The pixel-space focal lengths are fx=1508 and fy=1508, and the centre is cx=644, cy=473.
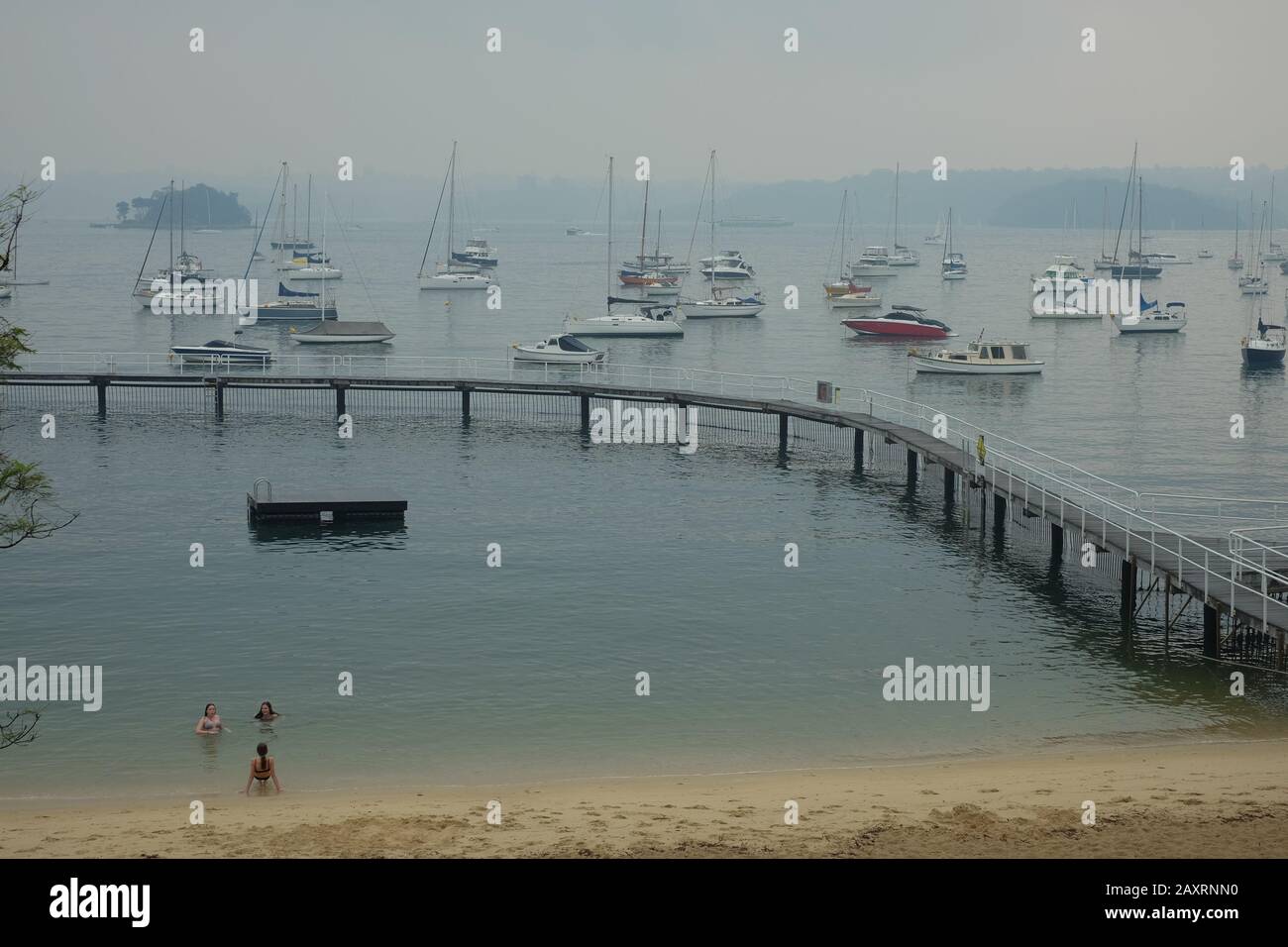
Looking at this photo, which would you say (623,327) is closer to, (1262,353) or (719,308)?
(719,308)

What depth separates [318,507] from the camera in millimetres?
49406

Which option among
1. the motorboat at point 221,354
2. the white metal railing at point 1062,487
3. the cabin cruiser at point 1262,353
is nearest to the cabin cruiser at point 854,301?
the cabin cruiser at point 1262,353

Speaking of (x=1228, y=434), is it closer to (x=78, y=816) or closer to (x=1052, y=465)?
(x=1052, y=465)

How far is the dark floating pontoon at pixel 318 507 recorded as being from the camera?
49125 mm

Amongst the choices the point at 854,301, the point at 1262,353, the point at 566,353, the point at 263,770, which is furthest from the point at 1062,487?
the point at 854,301

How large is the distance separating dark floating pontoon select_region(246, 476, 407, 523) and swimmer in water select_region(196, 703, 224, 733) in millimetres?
18762

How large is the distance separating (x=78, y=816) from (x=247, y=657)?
1025 centimetres

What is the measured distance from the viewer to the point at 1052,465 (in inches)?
2549

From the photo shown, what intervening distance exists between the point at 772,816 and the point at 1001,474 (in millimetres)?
26221

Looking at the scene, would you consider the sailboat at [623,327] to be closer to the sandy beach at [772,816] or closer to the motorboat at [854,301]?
the motorboat at [854,301]

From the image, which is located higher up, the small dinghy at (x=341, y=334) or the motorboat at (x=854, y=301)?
the motorboat at (x=854, y=301)

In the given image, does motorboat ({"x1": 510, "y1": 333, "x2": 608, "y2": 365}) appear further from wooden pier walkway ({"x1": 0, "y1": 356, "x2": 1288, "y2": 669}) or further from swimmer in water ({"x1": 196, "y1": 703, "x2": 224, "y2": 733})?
swimmer in water ({"x1": 196, "y1": 703, "x2": 224, "y2": 733})

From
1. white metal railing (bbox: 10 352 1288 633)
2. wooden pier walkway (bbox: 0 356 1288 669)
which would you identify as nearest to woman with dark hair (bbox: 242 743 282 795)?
wooden pier walkway (bbox: 0 356 1288 669)

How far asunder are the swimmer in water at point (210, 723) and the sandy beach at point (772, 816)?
9.03ft
